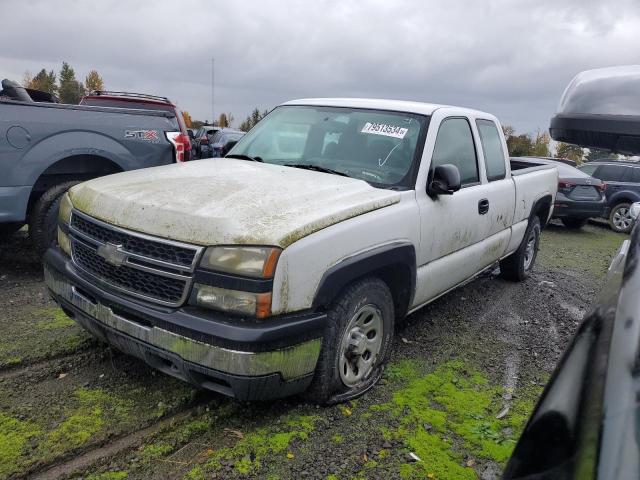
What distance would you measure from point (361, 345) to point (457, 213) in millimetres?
1371

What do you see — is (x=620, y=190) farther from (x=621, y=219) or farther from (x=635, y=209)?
(x=635, y=209)

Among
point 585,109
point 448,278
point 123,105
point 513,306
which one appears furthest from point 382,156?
point 123,105

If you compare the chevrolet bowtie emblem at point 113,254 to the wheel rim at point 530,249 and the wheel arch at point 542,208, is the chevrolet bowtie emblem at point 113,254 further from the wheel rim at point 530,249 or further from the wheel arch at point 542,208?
the wheel rim at point 530,249

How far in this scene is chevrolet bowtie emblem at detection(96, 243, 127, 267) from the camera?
2.80 metres

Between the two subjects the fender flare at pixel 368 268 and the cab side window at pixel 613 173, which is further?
the cab side window at pixel 613 173

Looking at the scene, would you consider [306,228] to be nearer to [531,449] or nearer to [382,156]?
[382,156]

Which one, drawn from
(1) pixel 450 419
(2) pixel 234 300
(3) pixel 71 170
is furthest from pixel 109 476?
(3) pixel 71 170

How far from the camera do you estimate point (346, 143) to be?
3.93 metres

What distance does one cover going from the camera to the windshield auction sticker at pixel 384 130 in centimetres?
384

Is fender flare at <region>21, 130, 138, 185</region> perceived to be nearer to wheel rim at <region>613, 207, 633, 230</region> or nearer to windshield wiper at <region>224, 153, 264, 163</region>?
windshield wiper at <region>224, 153, 264, 163</region>

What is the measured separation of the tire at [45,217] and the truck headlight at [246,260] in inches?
118

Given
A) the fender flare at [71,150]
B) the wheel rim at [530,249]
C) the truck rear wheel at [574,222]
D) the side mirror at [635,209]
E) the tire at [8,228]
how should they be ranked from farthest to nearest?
1. the truck rear wheel at [574,222]
2. the wheel rim at [530,249]
3. the tire at [8,228]
4. the fender flare at [71,150]
5. the side mirror at [635,209]

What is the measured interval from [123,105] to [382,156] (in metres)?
6.56

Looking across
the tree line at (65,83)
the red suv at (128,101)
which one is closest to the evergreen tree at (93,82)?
the tree line at (65,83)
